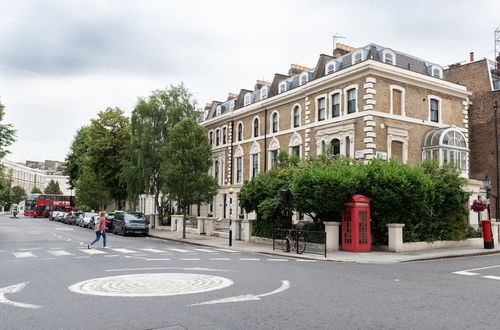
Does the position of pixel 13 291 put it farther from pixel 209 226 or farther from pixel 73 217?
pixel 73 217

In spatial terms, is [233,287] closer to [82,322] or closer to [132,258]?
[82,322]

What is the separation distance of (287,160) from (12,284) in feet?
63.4

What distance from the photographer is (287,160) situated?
27031 millimetres

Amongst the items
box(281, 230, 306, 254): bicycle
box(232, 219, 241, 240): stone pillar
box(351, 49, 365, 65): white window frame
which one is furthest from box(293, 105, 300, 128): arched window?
box(281, 230, 306, 254): bicycle

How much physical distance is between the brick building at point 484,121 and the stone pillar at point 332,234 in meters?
21.7

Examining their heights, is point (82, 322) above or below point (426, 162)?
below

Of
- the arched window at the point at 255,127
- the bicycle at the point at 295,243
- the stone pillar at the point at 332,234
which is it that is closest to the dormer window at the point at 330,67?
the arched window at the point at 255,127

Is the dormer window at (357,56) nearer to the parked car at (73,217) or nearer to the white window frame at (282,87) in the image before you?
the white window frame at (282,87)

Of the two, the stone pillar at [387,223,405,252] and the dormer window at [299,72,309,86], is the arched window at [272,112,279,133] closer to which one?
the dormer window at [299,72,309,86]

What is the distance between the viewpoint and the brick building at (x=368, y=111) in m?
28.5

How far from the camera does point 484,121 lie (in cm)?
3697

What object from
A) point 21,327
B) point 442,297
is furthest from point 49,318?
point 442,297

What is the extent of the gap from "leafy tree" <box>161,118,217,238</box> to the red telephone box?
11.7 metres

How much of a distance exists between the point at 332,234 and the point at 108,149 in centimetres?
3434
